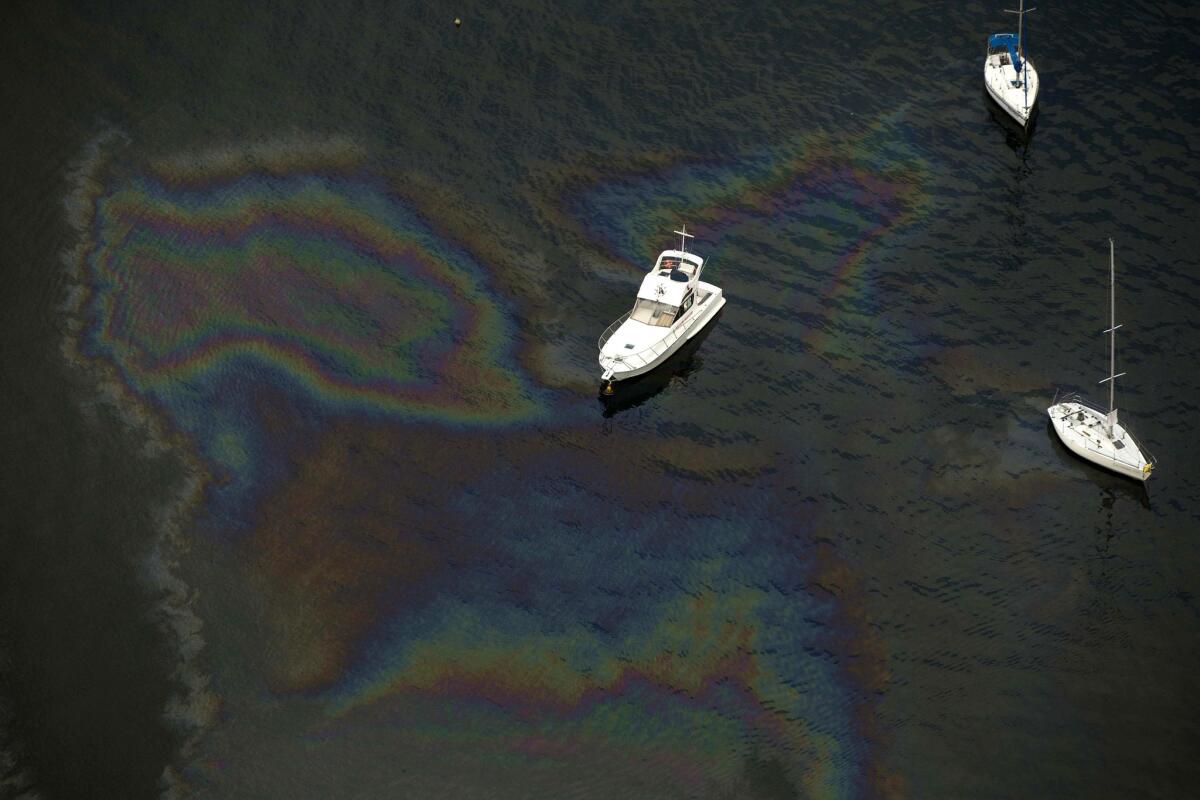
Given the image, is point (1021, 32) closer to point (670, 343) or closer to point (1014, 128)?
point (1014, 128)

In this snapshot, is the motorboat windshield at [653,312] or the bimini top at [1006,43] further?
the bimini top at [1006,43]

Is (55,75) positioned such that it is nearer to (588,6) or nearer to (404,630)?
(588,6)

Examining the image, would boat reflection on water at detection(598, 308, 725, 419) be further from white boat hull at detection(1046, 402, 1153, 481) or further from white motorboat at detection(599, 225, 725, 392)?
white boat hull at detection(1046, 402, 1153, 481)

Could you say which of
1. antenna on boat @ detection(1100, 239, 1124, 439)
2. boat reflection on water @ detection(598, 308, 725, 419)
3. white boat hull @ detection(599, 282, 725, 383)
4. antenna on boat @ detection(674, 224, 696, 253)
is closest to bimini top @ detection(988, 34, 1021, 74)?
antenna on boat @ detection(1100, 239, 1124, 439)

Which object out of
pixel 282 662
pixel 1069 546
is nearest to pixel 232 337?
pixel 282 662

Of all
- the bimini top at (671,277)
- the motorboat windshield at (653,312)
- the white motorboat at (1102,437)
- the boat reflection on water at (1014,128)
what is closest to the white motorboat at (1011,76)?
the boat reflection on water at (1014,128)

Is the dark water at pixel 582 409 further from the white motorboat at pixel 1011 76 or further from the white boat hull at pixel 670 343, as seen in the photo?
the white motorboat at pixel 1011 76
